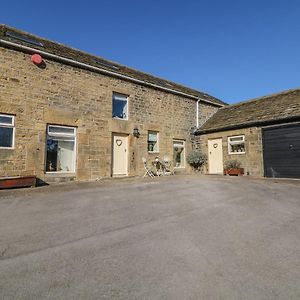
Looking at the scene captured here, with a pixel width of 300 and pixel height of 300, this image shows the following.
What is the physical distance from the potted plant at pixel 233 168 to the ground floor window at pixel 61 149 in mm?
8450

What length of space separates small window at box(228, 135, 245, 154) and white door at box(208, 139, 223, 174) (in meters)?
0.68

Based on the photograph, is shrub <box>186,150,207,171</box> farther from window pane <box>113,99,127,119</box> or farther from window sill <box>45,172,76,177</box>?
window sill <box>45,172,76,177</box>

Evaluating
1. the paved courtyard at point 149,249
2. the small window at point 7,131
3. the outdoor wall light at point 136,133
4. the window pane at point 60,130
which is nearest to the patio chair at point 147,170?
the outdoor wall light at point 136,133

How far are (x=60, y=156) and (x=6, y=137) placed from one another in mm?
2191

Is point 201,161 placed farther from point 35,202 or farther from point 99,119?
point 35,202

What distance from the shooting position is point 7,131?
9.28 metres

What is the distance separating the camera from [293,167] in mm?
11711

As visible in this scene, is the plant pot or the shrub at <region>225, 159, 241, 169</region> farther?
the shrub at <region>225, 159, 241, 169</region>

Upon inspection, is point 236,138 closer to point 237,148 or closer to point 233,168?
point 237,148

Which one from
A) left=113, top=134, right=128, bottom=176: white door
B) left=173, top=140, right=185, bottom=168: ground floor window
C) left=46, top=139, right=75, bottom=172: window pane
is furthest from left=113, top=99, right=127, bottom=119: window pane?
left=173, top=140, right=185, bottom=168: ground floor window

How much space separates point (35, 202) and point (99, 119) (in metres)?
6.21

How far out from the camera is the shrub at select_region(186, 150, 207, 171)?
51.4 ft

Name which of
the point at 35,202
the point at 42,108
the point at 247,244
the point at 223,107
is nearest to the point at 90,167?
the point at 42,108

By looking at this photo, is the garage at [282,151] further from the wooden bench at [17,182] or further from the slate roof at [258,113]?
the wooden bench at [17,182]
